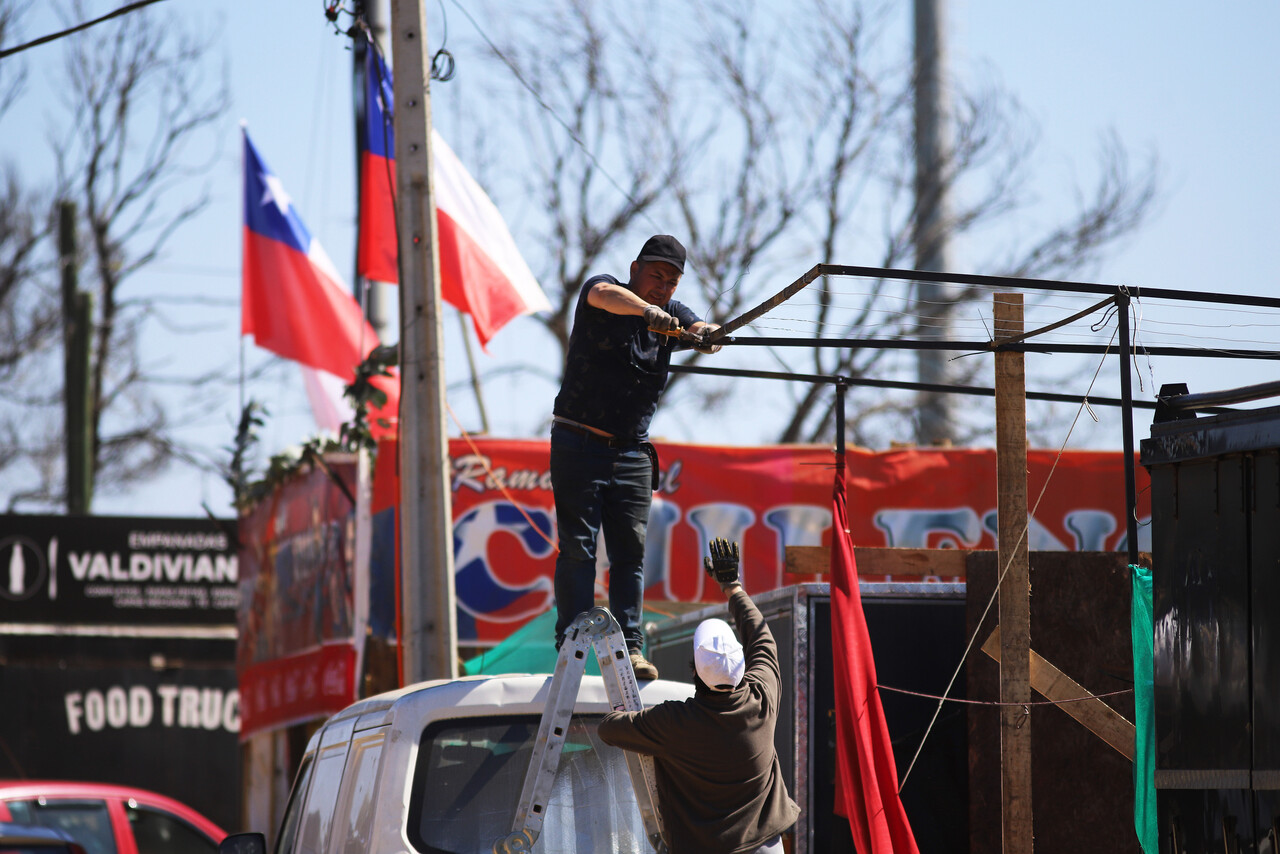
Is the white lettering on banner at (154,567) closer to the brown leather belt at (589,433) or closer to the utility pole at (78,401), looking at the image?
the utility pole at (78,401)

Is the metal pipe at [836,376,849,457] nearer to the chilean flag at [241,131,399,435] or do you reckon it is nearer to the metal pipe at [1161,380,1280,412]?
the metal pipe at [1161,380,1280,412]

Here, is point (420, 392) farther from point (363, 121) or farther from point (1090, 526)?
point (1090, 526)

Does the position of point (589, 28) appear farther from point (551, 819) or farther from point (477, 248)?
point (551, 819)

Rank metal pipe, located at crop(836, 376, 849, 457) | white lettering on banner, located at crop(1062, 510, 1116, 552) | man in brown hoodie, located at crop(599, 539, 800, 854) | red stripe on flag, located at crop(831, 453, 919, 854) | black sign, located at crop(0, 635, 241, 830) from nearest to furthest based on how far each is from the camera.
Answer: man in brown hoodie, located at crop(599, 539, 800, 854) < red stripe on flag, located at crop(831, 453, 919, 854) < metal pipe, located at crop(836, 376, 849, 457) < white lettering on banner, located at crop(1062, 510, 1116, 552) < black sign, located at crop(0, 635, 241, 830)

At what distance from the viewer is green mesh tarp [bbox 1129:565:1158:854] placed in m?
5.30

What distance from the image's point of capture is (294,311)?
48.0ft

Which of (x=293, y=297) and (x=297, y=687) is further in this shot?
(x=293, y=297)

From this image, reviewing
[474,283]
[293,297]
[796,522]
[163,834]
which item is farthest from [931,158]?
[163,834]

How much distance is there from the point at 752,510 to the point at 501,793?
985cm

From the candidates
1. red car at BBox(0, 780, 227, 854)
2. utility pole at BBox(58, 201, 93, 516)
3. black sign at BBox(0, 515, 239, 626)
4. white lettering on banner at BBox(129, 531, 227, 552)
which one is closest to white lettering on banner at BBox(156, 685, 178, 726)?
black sign at BBox(0, 515, 239, 626)

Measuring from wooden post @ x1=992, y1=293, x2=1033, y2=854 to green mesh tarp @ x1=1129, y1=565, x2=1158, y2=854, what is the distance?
25.1 inches

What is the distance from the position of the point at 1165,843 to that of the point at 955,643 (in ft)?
9.35

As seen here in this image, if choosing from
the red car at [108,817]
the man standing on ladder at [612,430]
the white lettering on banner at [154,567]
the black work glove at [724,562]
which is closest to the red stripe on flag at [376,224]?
the red car at [108,817]

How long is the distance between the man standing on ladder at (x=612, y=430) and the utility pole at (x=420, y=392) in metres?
3.43
